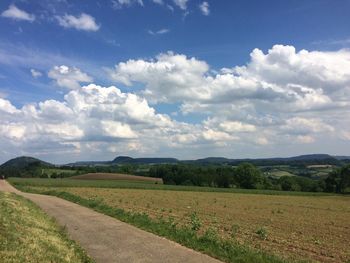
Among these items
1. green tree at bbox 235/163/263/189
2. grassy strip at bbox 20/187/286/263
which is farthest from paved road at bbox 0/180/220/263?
green tree at bbox 235/163/263/189

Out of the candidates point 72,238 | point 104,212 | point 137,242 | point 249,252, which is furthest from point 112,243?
point 104,212

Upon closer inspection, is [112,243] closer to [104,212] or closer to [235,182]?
[104,212]

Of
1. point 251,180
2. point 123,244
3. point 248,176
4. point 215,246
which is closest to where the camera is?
point 215,246

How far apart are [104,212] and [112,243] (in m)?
13.8

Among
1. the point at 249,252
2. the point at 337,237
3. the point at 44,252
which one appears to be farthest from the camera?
the point at 337,237

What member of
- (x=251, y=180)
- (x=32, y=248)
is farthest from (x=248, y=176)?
(x=32, y=248)

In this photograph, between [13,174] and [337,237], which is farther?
[13,174]

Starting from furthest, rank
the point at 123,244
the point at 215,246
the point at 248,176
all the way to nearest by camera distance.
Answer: the point at 248,176 < the point at 123,244 < the point at 215,246

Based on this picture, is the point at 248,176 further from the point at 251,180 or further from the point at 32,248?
the point at 32,248

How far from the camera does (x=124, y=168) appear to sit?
19138 cm

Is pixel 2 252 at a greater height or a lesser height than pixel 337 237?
greater

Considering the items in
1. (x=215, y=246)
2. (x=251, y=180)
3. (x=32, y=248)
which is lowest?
(x=215, y=246)

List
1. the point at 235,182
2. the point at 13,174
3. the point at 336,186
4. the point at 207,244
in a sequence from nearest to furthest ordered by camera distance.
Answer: the point at 207,244 < the point at 336,186 < the point at 235,182 < the point at 13,174

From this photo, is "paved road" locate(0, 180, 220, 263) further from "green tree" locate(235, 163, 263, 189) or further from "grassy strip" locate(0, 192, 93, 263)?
"green tree" locate(235, 163, 263, 189)
